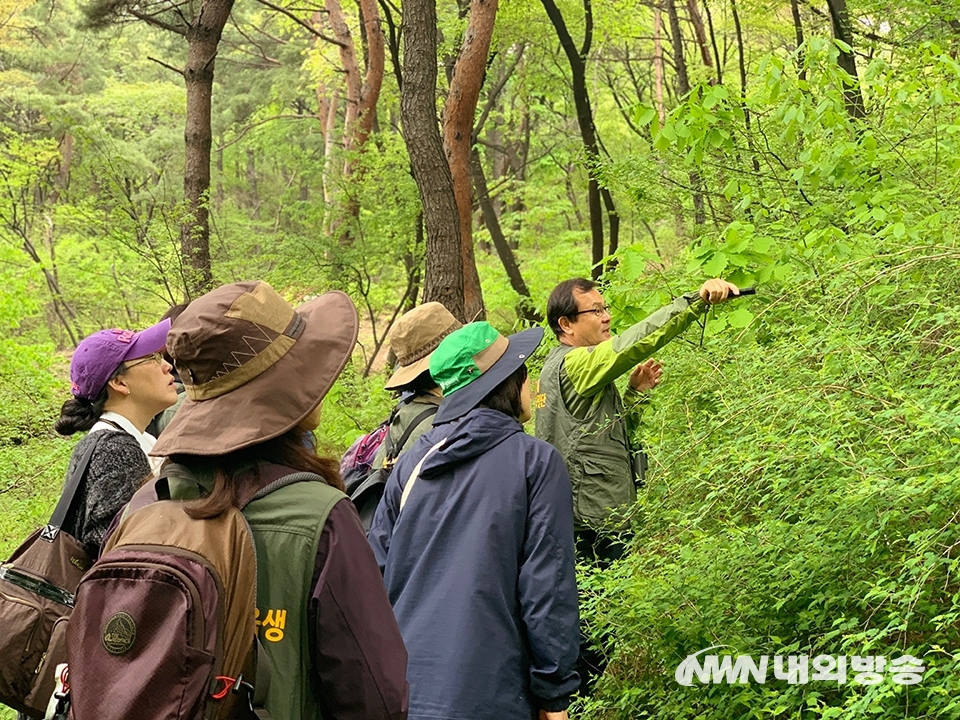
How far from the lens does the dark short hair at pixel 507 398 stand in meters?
2.98

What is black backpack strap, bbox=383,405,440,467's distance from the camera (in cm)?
381

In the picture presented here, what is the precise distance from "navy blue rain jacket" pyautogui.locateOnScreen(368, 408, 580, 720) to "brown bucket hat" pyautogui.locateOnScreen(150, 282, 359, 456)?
2.95 feet

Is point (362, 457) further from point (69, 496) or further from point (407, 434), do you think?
point (69, 496)

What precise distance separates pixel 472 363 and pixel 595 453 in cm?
134

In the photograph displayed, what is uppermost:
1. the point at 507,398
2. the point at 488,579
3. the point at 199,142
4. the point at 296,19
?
the point at 296,19

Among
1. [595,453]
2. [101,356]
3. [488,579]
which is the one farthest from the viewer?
[595,453]

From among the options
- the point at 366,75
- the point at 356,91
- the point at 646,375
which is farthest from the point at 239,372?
the point at 356,91

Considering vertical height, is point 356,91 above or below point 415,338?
above

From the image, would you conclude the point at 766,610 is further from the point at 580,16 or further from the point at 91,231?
the point at 91,231

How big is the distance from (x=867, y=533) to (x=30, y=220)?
23644 millimetres

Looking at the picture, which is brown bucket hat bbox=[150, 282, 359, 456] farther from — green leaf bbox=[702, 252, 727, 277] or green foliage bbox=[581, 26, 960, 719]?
green leaf bbox=[702, 252, 727, 277]

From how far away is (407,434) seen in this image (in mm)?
3820

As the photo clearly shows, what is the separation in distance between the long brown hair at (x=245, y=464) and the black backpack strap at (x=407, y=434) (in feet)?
5.78

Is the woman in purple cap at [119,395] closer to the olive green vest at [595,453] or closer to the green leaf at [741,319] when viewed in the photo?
the olive green vest at [595,453]
